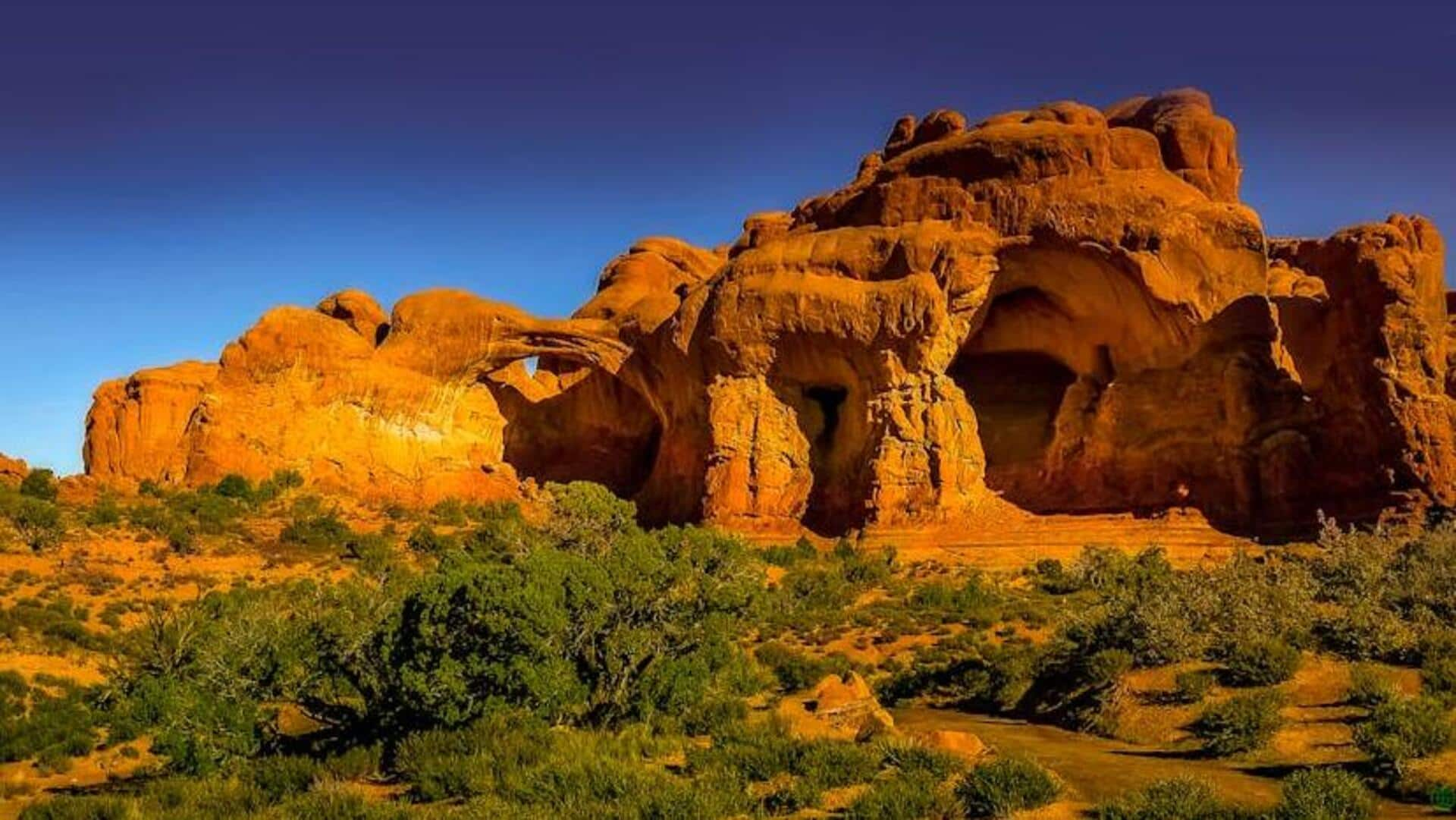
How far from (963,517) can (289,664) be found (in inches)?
1087

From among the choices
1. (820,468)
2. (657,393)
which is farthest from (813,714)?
(657,393)

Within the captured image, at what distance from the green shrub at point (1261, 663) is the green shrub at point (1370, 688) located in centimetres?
86

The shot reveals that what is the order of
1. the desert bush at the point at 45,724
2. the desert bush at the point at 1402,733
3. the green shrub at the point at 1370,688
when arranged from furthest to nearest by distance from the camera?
1. the desert bush at the point at 45,724
2. the green shrub at the point at 1370,688
3. the desert bush at the point at 1402,733

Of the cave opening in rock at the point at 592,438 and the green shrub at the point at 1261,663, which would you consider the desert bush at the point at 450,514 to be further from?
the green shrub at the point at 1261,663

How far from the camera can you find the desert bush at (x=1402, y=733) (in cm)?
1084

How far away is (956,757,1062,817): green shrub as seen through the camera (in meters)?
9.72

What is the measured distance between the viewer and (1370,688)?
13.4m

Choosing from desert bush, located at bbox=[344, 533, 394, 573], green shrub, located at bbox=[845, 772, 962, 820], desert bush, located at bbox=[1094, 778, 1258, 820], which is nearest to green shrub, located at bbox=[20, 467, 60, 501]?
desert bush, located at bbox=[344, 533, 394, 573]

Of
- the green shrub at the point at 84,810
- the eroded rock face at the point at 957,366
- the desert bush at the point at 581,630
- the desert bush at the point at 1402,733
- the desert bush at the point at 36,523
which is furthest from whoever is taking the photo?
the eroded rock face at the point at 957,366

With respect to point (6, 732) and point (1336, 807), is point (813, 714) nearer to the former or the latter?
point (1336, 807)

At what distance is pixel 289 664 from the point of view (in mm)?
14133

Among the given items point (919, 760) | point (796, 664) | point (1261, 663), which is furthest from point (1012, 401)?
point (919, 760)

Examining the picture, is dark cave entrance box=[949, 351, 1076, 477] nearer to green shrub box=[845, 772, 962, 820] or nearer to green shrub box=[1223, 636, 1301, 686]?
green shrub box=[1223, 636, 1301, 686]

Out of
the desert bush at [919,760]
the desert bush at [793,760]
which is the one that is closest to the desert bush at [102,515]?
the desert bush at [793,760]
